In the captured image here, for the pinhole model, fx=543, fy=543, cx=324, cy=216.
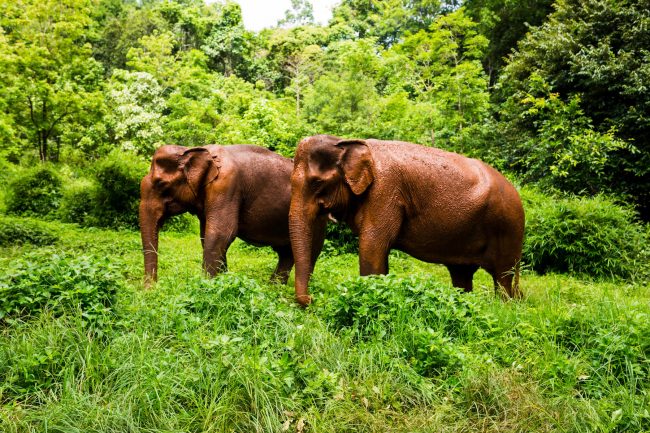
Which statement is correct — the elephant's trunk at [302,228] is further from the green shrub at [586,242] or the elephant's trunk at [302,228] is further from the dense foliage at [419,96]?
the dense foliage at [419,96]

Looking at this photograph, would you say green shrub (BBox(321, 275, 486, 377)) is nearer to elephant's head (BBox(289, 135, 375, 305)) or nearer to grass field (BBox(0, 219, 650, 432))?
grass field (BBox(0, 219, 650, 432))

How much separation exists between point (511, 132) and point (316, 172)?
39.2ft

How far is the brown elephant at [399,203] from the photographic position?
588cm

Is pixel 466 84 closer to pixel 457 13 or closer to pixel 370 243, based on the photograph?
pixel 457 13

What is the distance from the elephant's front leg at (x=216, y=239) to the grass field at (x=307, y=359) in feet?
4.66

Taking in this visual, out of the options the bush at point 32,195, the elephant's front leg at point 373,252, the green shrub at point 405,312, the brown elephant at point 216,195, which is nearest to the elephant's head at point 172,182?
the brown elephant at point 216,195

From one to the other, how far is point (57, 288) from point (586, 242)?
850cm

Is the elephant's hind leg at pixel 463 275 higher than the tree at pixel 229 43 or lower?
lower

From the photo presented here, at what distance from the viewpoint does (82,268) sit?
4.57m

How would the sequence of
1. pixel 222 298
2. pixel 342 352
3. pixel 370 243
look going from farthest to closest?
pixel 370 243 < pixel 222 298 < pixel 342 352

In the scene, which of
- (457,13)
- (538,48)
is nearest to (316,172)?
(538,48)

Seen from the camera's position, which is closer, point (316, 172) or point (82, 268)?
point (82, 268)

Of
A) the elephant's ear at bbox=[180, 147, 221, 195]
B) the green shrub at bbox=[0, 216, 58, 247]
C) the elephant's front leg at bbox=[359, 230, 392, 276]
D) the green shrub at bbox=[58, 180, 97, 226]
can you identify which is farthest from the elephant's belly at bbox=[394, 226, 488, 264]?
the green shrub at bbox=[58, 180, 97, 226]

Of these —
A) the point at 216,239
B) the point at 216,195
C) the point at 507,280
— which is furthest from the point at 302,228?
the point at 507,280
